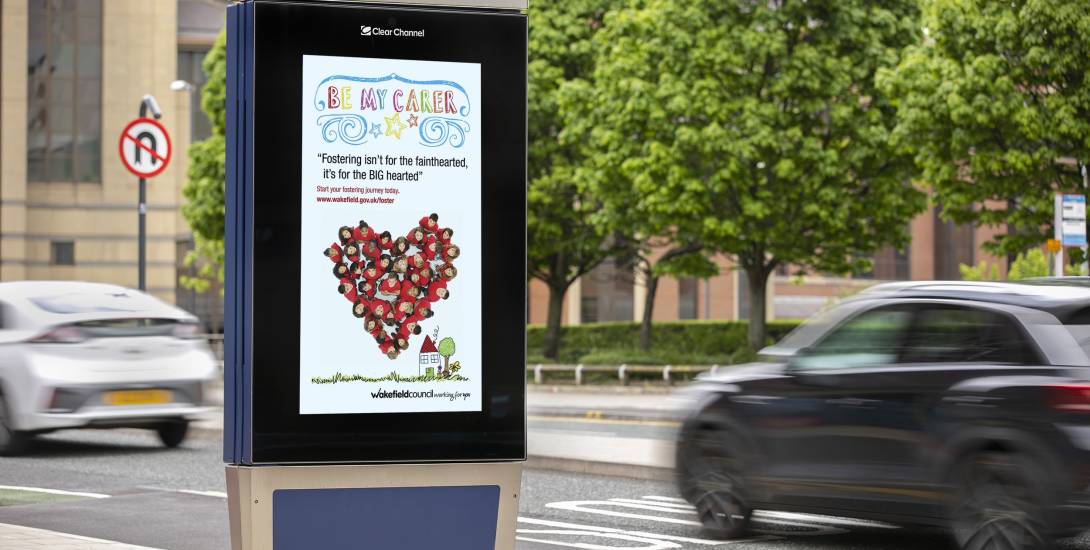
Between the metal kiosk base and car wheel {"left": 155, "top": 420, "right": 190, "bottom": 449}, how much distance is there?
9886 mm

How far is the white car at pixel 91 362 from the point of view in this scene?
13.8 metres

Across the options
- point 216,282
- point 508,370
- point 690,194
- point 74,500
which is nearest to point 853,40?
point 690,194

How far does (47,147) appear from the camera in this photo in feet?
180

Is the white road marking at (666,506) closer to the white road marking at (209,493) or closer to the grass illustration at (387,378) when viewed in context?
the white road marking at (209,493)

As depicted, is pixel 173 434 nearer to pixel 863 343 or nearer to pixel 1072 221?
pixel 863 343

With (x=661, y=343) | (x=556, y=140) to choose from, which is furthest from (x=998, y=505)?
(x=661, y=343)

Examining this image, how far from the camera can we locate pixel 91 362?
45.5 ft

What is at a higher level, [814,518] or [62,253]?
[62,253]

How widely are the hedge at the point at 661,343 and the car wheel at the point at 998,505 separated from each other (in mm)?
24842

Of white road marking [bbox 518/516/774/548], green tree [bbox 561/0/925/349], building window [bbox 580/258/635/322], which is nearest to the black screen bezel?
white road marking [bbox 518/516/774/548]

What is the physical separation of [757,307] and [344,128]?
27929mm

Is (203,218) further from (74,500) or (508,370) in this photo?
(508,370)

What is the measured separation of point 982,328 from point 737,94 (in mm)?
24298

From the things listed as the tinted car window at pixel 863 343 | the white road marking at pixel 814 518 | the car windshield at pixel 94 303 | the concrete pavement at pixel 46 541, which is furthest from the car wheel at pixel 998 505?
the car windshield at pixel 94 303
